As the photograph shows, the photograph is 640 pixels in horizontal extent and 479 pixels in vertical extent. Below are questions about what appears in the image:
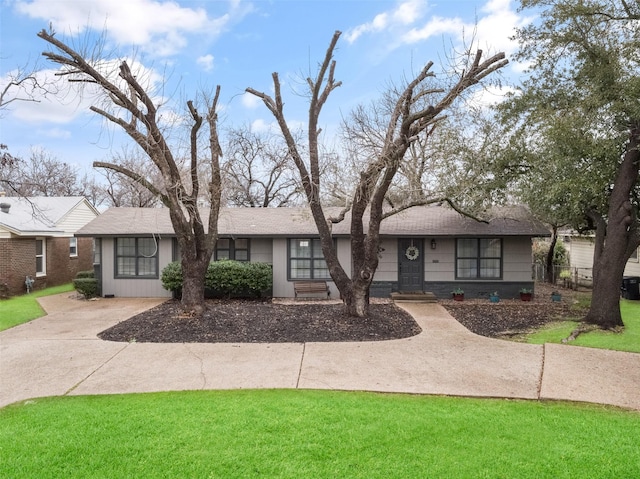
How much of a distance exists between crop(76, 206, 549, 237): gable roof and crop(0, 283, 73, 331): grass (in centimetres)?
266

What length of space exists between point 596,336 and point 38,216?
17.3m

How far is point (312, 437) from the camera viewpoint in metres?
3.93

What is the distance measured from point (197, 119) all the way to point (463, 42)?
5877 mm

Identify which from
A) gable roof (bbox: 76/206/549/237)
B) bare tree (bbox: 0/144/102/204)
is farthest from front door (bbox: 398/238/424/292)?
bare tree (bbox: 0/144/102/204)

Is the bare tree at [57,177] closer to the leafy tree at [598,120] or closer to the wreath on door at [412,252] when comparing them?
the wreath on door at [412,252]

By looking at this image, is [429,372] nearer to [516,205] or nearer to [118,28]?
[118,28]

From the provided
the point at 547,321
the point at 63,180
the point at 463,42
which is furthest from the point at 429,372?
the point at 63,180

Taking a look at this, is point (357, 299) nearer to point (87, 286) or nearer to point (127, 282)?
point (127, 282)

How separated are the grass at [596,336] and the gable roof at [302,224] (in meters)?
4.43

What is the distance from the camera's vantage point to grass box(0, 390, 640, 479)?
3436 millimetres

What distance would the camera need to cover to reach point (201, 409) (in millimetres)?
4582

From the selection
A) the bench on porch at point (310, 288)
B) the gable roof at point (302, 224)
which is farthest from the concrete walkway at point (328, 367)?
the gable roof at point (302, 224)

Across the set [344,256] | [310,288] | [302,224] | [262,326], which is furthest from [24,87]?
[344,256]

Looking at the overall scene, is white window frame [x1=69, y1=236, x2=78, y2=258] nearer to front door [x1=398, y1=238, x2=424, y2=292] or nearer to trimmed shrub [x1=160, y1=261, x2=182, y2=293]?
trimmed shrub [x1=160, y1=261, x2=182, y2=293]
